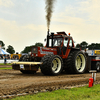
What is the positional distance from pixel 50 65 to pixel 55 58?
2.44ft

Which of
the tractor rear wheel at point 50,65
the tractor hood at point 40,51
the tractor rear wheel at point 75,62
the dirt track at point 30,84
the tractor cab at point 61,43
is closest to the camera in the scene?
the dirt track at point 30,84

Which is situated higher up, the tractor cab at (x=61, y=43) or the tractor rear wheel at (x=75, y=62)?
the tractor cab at (x=61, y=43)

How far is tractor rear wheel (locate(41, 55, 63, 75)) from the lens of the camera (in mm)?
11047

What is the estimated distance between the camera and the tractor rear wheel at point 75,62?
1271 centimetres

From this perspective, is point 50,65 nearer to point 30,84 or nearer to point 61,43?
point 61,43

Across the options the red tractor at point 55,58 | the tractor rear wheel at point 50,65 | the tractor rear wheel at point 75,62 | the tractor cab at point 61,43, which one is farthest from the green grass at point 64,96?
the tractor cab at point 61,43

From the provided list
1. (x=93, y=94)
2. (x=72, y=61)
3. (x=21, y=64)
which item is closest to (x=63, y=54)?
(x=72, y=61)

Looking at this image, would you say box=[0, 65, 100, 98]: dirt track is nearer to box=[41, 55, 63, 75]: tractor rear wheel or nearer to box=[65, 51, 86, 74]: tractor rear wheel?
box=[41, 55, 63, 75]: tractor rear wheel

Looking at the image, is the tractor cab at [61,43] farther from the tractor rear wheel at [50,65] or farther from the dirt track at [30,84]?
the dirt track at [30,84]

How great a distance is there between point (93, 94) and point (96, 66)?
29.3ft

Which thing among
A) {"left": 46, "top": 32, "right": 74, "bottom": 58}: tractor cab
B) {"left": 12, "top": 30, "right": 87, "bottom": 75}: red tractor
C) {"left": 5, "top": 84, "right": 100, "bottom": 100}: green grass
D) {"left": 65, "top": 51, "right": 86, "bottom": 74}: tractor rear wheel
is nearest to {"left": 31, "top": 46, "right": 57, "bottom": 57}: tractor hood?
{"left": 12, "top": 30, "right": 87, "bottom": 75}: red tractor

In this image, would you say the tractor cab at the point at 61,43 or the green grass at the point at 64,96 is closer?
the green grass at the point at 64,96

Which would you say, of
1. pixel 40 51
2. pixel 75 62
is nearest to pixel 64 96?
pixel 40 51

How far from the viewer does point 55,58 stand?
1160cm
